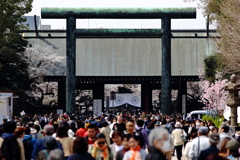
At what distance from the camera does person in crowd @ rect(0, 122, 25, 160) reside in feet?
28.9

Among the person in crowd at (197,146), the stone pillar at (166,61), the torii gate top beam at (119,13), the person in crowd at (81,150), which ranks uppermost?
the torii gate top beam at (119,13)

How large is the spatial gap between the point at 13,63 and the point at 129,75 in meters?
10.1

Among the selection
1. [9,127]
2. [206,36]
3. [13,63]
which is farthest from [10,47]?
[9,127]

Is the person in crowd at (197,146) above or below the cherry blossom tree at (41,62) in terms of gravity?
below

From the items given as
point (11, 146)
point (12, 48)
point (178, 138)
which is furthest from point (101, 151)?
point (12, 48)

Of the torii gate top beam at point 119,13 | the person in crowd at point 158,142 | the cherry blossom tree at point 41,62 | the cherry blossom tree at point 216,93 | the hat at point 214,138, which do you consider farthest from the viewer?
the cherry blossom tree at point 41,62

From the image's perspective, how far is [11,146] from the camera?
8.84 meters

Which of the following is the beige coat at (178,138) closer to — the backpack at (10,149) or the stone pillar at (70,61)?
the backpack at (10,149)

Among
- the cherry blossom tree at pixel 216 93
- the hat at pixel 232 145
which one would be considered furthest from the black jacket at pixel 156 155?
the cherry blossom tree at pixel 216 93

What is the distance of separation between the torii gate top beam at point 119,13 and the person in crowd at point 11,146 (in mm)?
20654

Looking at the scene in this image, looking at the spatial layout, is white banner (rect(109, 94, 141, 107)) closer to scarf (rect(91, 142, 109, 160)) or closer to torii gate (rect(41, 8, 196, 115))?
torii gate (rect(41, 8, 196, 115))

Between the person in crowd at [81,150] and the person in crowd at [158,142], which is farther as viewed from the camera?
the person in crowd at [81,150]

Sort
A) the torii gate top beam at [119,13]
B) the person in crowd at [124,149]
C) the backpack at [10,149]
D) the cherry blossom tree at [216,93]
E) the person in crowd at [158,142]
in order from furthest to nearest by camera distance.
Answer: the cherry blossom tree at [216,93] → the torii gate top beam at [119,13] → the backpack at [10,149] → the person in crowd at [124,149] → the person in crowd at [158,142]

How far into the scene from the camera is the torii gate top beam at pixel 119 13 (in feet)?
95.6
